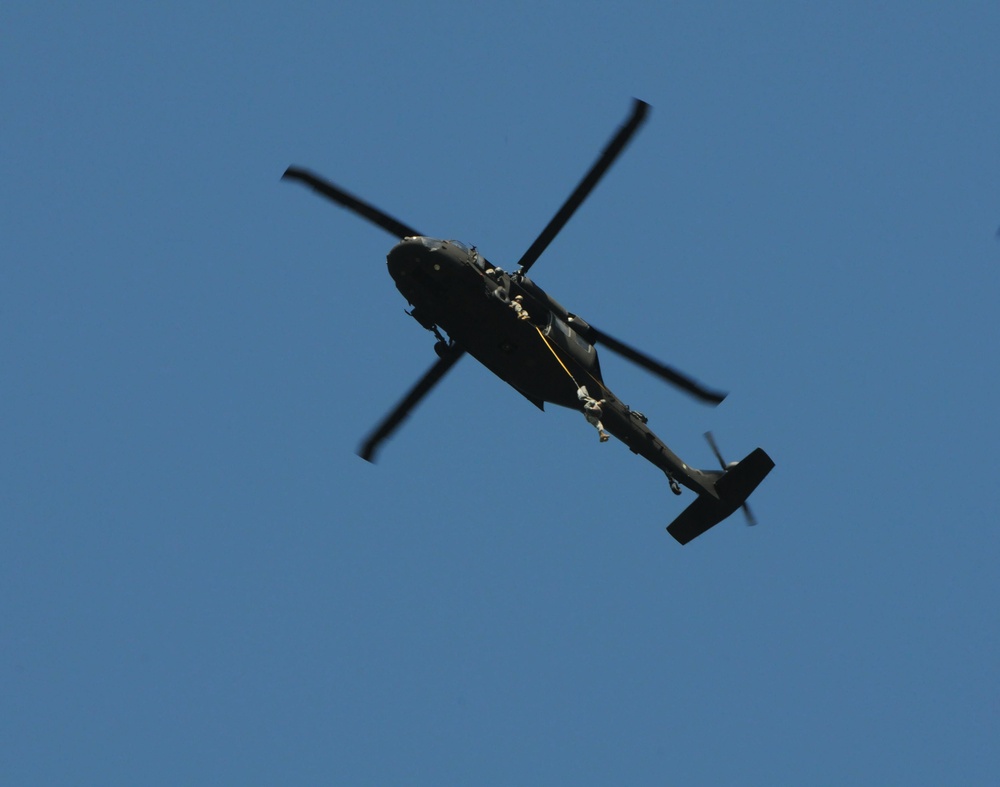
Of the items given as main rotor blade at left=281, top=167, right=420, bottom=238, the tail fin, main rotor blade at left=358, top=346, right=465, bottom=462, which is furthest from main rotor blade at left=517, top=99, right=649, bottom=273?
the tail fin

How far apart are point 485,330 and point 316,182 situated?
4588 millimetres

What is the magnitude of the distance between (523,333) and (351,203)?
4450 millimetres

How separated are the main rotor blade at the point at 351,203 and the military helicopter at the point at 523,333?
20 mm

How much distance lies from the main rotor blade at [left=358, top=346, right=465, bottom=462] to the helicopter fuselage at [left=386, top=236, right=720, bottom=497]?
0.30m

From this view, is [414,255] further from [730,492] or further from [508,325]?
[730,492]

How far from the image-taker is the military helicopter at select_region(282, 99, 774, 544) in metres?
27.6

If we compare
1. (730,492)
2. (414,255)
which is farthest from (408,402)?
(730,492)

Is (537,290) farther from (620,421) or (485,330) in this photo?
(620,421)

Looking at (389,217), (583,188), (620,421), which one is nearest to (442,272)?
(389,217)

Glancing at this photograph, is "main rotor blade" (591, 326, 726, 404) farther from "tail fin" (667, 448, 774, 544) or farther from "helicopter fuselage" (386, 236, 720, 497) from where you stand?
"tail fin" (667, 448, 774, 544)

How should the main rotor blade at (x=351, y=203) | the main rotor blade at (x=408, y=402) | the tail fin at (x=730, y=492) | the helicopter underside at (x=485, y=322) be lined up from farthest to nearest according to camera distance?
the tail fin at (x=730, y=492)
the main rotor blade at (x=408, y=402)
the helicopter underside at (x=485, y=322)
the main rotor blade at (x=351, y=203)

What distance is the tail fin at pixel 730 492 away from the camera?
3244 cm

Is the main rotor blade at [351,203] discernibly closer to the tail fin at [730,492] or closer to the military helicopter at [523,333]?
the military helicopter at [523,333]

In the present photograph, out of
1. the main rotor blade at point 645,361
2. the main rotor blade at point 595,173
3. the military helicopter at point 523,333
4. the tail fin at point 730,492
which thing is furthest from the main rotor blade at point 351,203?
the tail fin at point 730,492
